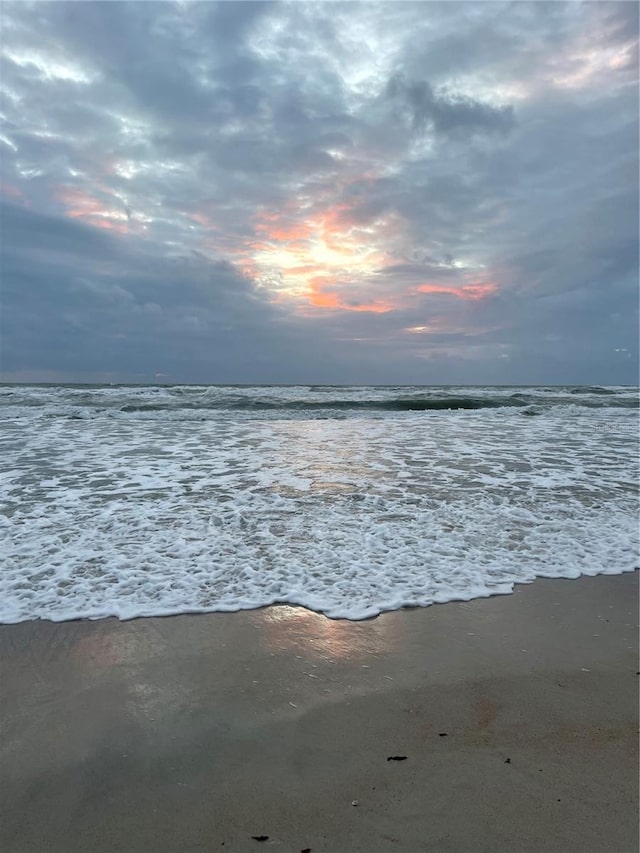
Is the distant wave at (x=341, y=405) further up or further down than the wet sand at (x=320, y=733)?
further up

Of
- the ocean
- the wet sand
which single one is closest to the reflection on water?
the wet sand

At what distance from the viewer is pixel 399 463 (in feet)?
30.1

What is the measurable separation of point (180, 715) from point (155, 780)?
40 centimetres

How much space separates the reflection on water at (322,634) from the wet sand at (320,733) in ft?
0.04

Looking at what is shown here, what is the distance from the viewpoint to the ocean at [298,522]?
3865 millimetres

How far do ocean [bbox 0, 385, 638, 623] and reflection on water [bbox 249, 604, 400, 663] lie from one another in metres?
0.14

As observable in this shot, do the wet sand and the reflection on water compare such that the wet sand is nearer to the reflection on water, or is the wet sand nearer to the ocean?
the reflection on water

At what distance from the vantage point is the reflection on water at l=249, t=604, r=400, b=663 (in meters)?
3.05

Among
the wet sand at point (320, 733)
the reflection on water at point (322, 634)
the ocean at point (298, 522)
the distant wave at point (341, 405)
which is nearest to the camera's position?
the wet sand at point (320, 733)

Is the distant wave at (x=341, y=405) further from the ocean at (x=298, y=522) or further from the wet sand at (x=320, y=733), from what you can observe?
the wet sand at (x=320, y=733)

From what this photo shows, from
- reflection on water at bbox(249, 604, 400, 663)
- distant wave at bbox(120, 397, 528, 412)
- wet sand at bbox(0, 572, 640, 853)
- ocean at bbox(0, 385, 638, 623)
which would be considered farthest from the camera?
distant wave at bbox(120, 397, 528, 412)

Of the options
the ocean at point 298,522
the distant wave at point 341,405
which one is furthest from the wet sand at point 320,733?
the distant wave at point 341,405

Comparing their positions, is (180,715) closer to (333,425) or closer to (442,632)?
(442,632)

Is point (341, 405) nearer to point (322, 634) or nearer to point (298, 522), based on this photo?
point (298, 522)
